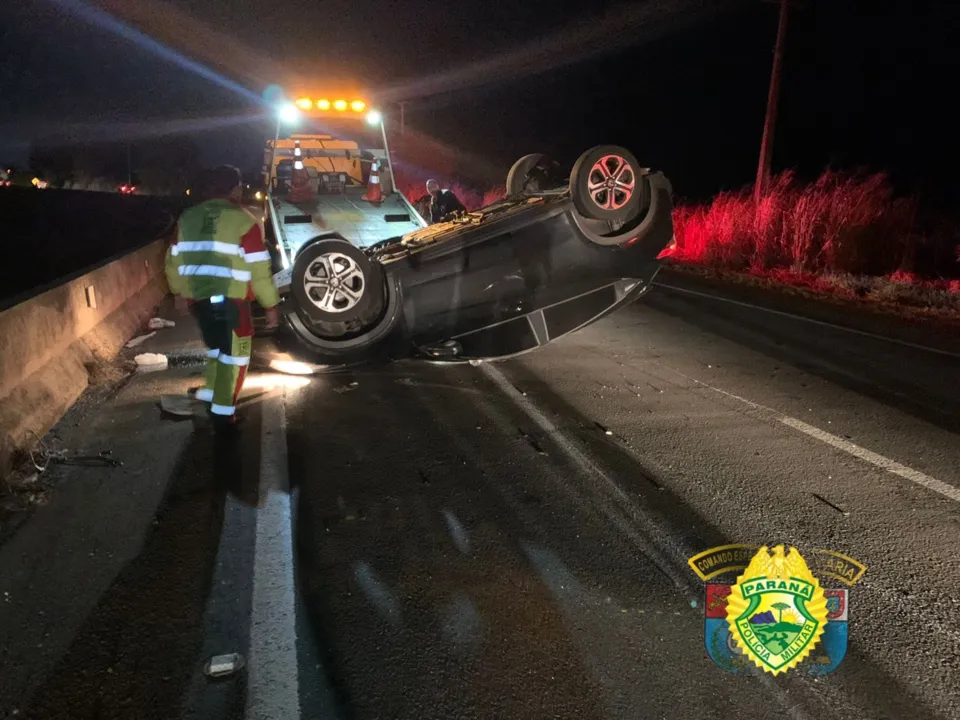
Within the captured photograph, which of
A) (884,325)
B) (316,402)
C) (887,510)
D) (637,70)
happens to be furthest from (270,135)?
(637,70)

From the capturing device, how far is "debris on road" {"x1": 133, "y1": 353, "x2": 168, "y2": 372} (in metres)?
6.45

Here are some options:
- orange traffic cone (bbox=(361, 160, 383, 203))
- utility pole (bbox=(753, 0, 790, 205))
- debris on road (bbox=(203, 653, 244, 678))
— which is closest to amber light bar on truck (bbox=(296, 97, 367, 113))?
orange traffic cone (bbox=(361, 160, 383, 203))

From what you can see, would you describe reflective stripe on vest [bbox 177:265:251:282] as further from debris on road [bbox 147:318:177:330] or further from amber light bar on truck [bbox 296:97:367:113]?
amber light bar on truck [bbox 296:97:367:113]

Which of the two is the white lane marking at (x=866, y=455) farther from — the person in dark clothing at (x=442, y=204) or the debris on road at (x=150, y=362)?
the debris on road at (x=150, y=362)

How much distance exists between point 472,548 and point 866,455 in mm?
2842

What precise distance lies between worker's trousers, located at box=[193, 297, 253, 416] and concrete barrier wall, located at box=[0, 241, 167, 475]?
42.3 inches

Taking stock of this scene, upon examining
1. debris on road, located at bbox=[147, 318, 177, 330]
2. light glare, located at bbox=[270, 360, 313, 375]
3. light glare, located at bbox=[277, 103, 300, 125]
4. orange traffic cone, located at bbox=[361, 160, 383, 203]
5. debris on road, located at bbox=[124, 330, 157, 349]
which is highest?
light glare, located at bbox=[277, 103, 300, 125]

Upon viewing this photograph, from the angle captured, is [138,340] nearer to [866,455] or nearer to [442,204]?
[442,204]

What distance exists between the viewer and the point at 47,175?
6862 centimetres

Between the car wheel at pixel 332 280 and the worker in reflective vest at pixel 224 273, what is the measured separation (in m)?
0.31

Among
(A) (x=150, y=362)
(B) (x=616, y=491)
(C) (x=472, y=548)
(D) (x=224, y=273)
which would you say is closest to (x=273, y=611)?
(C) (x=472, y=548)

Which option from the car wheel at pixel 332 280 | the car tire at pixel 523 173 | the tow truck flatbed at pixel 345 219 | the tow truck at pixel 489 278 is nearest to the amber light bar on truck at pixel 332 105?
the tow truck flatbed at pixel 345 219

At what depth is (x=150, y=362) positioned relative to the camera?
6.50 m

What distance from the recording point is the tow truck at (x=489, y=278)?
530cm
